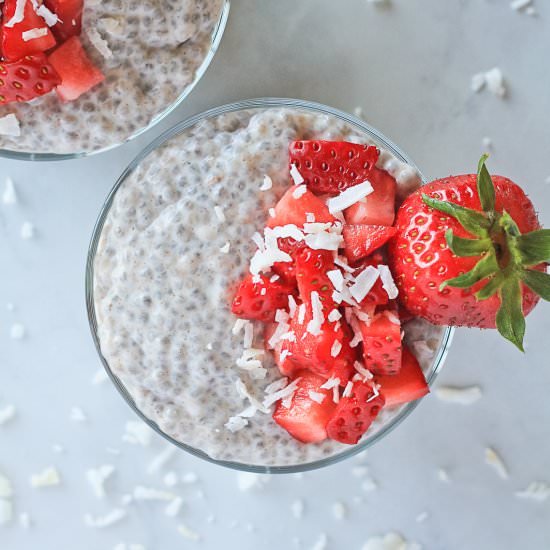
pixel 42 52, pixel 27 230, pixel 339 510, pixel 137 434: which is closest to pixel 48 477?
pixel 137 434

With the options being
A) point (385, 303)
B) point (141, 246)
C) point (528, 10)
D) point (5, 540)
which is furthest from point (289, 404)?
point (528, 10)

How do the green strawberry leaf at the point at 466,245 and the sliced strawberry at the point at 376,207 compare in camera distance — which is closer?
the green strawberry leaf at the point at 466,245

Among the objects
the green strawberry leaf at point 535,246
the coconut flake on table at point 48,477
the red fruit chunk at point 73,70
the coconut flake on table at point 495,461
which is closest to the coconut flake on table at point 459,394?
the coconut flake on table at point 495,461

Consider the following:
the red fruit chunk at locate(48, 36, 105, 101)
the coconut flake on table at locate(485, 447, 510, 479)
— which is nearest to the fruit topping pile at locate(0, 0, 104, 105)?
the red fruit chunk at locate(48, 36, 105, 101)

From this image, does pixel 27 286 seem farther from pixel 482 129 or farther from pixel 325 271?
pixel 482 129

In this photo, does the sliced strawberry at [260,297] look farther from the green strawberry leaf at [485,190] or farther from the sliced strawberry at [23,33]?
the sliced strawberry at [23,33]

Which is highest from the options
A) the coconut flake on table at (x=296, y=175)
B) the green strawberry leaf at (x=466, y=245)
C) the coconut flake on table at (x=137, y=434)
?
the green strawberry leaf at (x=466, y=245)

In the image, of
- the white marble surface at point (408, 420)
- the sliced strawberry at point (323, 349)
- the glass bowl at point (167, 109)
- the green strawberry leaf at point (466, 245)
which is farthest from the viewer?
the white marble surface at point (408, 420)
